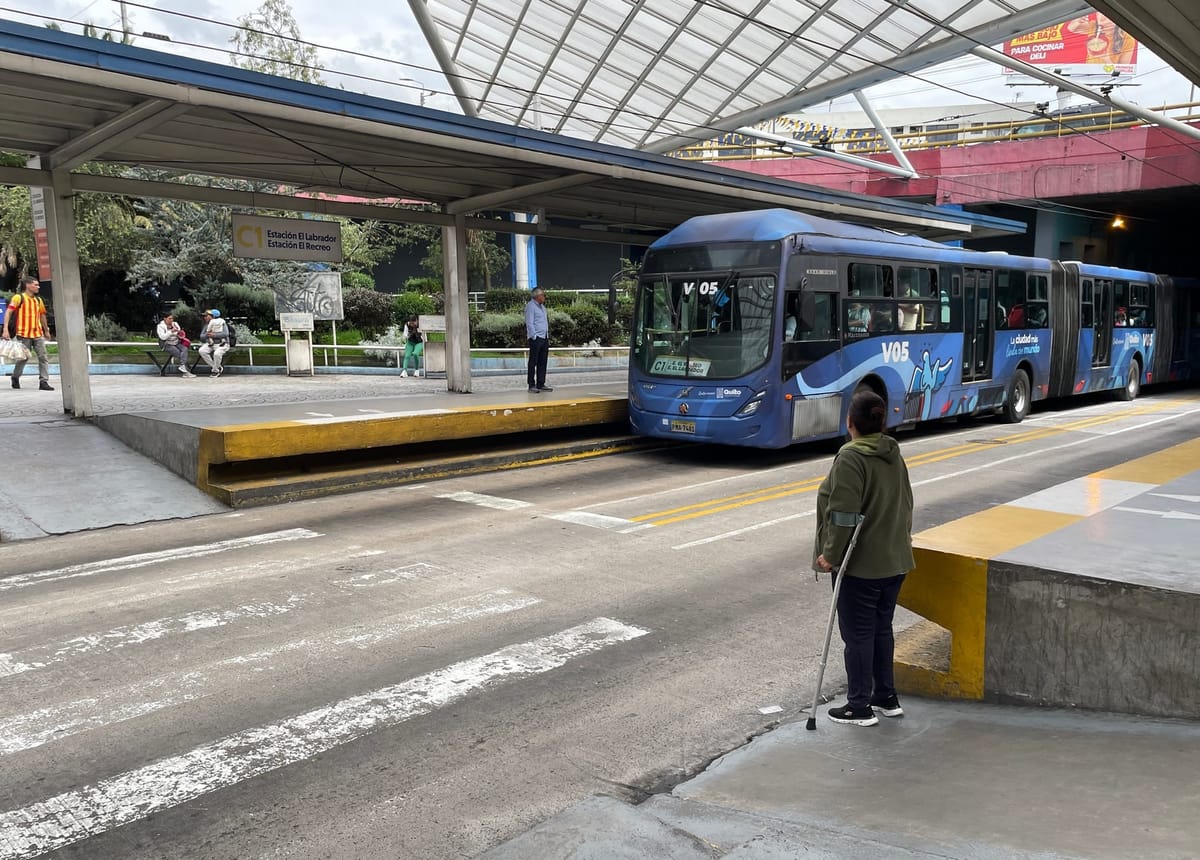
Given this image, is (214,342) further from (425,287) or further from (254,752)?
(254,752)

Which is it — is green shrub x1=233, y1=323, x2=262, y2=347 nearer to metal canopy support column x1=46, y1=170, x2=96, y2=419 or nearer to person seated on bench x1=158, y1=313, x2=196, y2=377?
person seated on bench x1=158, y1=313, x2=196, y2=377

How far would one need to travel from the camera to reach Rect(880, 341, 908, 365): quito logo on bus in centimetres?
1466

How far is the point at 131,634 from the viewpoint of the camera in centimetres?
622

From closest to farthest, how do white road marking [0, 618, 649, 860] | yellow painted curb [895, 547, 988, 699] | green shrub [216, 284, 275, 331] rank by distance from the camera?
white road marking [0, 618, 649, 860]
yellow painted curb [895, 547, 988, 699]
green shrub [216, 284, 275, 331]

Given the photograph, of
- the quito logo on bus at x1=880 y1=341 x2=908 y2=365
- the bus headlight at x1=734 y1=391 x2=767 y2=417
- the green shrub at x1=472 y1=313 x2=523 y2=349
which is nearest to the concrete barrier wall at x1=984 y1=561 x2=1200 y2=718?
the bus headlight at x1=734 y1=391 x2=767 y2=417

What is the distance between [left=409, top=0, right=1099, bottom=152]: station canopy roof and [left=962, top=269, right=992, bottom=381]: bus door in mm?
8088

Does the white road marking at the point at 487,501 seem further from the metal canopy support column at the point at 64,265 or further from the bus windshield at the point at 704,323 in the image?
the metal canopy support column at the point at 64,265

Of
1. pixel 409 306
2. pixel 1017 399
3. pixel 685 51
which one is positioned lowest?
pixel 1017 399

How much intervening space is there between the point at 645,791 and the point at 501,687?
139 centimetres

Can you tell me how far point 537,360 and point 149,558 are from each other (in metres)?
10.3

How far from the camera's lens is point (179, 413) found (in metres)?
12.8

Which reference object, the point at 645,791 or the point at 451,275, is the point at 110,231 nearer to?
the point at 451,275

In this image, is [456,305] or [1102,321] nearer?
[456,305]

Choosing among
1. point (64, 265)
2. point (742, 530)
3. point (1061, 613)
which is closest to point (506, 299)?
point (64, 265)
